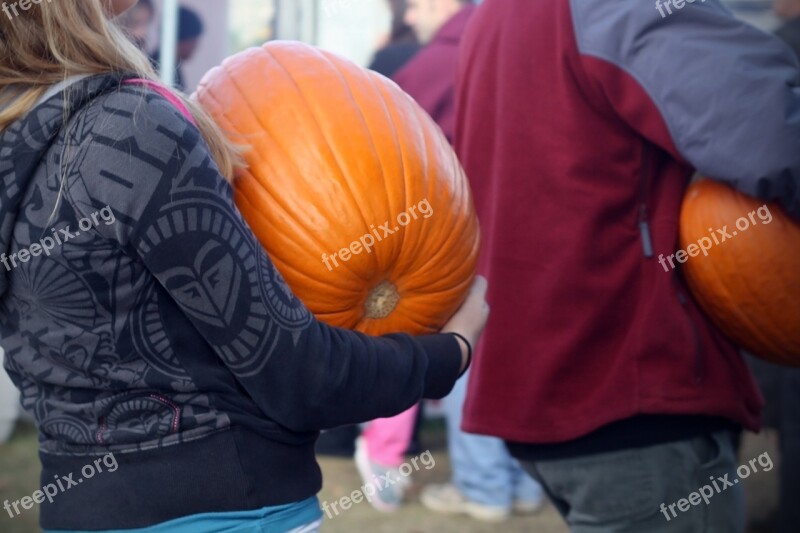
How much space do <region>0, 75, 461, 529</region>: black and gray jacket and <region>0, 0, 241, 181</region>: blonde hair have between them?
0.05m

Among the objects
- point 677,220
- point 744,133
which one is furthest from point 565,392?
point 744,133

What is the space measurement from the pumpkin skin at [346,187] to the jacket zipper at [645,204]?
463 millimetres

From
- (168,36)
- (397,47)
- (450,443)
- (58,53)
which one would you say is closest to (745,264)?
(58,53)

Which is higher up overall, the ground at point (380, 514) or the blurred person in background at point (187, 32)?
the blurred person in background at point (187, 32)

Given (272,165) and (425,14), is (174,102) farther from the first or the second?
(425,14)

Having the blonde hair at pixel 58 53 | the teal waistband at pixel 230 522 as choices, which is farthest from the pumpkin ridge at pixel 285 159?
the teal waistband at pixel 230 522

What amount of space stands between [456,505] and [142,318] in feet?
12.2

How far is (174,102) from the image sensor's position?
58.2 inches

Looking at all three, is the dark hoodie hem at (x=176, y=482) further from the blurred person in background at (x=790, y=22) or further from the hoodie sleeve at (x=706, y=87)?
the blurred person in background at (x=790, y=22)

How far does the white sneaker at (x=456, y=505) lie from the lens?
4.80m

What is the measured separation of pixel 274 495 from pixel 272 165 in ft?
1.81

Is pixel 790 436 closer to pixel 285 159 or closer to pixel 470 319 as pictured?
Result: pixel 470 319

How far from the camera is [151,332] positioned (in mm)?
1457

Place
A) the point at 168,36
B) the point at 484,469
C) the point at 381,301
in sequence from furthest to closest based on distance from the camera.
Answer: the point at 168,36
the point at 484,469
the point at 381,301
